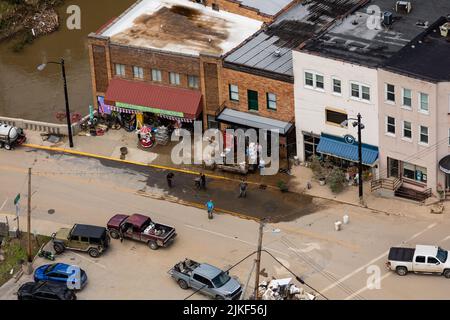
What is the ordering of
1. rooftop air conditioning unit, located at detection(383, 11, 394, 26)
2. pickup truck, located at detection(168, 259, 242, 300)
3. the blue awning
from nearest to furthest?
1. pickup truck, located at detection(168, 259, 242, 300)
2. the blue awning
3. rooftop air conditioning unit, located at detection(383, 11, 394, 26)

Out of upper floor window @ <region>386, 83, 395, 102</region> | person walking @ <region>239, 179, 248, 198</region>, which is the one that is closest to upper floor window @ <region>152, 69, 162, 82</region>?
person walking @ <region>239, 179, 248, 198</region>

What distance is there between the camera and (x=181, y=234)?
298 feet

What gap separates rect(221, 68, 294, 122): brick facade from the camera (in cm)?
9669

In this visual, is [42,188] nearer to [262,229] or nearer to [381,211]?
[262,229]

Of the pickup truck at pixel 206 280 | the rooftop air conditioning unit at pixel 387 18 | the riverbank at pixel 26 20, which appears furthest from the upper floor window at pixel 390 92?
the riverbank at pixel 26 20

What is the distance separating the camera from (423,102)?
8900cm

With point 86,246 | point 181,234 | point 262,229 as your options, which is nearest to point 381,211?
point 262,229

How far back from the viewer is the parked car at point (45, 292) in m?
83.2

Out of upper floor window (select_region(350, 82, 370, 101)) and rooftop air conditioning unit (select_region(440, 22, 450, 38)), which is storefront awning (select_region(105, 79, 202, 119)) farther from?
rooftop air conditioning unit (select_region(440, 22, 450, 38))

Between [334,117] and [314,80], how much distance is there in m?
3.17

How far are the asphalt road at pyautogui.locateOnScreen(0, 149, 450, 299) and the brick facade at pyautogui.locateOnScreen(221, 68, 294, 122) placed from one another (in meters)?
8.17

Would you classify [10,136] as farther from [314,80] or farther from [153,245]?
[314,80]

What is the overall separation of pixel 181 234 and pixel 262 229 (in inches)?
229

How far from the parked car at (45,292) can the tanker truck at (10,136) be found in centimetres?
2081
